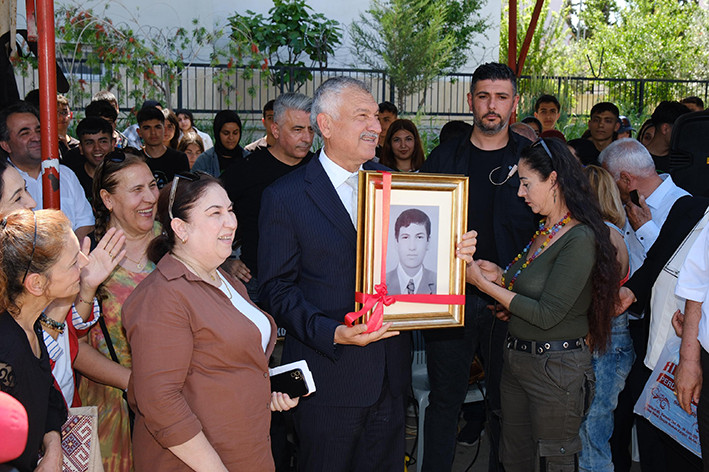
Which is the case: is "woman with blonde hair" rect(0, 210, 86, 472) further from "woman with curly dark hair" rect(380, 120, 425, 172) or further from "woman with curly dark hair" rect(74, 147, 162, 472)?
"woman with curly dark hair" rect(380, 120, 425, 172)

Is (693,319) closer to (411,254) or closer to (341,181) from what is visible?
(411,254)

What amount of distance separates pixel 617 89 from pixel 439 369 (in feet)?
49.2

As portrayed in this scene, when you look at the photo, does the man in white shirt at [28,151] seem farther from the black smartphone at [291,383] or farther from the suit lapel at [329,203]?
the black smartphone at [291,383]

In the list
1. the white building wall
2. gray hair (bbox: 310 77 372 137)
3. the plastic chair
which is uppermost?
the white building wall

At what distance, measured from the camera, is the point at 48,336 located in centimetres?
253

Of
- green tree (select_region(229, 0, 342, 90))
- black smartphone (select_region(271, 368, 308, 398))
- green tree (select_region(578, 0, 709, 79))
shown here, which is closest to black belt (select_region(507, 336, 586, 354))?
black smartphone (select_region(271, 368, 308, 398))

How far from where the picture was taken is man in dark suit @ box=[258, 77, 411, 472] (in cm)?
281

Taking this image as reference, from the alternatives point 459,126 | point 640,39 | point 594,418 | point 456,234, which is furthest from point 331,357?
point 640,39

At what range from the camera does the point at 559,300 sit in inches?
123

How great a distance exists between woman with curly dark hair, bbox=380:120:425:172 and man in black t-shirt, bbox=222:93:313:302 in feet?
5.86

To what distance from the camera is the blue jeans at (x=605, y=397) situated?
12.5 feet

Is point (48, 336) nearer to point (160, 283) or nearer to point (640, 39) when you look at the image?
point (160, 283)

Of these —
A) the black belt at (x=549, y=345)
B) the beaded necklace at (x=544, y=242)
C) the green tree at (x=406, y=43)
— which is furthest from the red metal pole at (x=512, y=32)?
the green tree at (x=406, y=43)

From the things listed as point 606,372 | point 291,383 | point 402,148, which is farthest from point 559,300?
point 402,148
